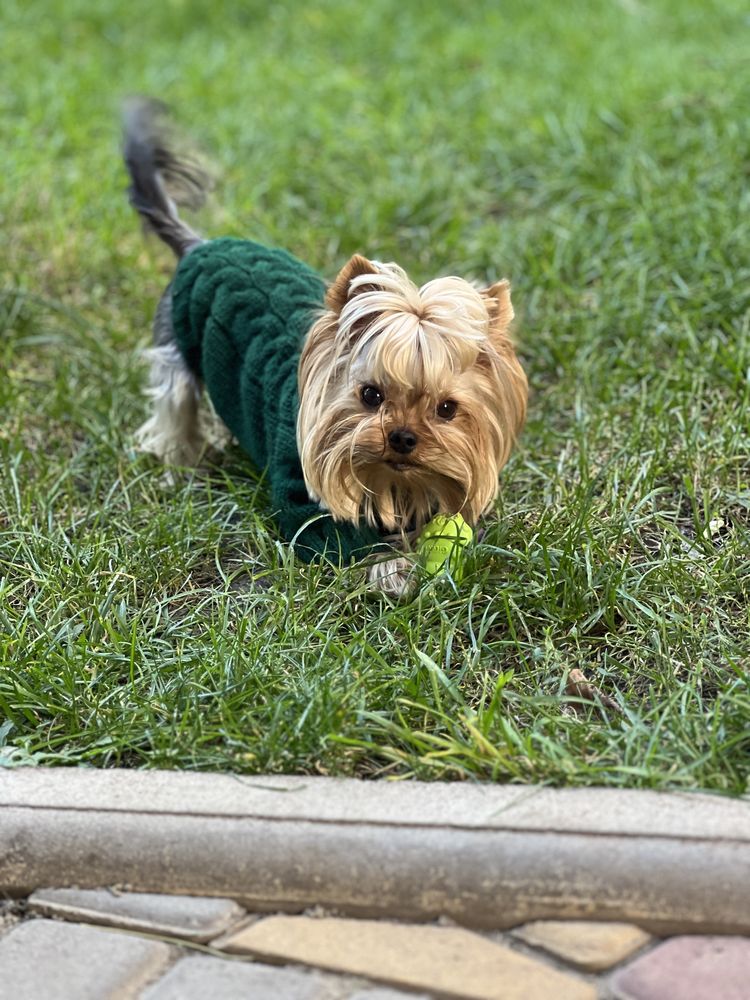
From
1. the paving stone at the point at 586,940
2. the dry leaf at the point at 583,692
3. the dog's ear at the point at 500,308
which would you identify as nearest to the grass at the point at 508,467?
the dry leaf at the point at 583,692

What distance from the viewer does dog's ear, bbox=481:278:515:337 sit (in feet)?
11.6

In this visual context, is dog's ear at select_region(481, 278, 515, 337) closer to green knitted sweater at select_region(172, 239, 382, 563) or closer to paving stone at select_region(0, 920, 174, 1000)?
green knitted sweater at select_region(172, 239, 382, 563)

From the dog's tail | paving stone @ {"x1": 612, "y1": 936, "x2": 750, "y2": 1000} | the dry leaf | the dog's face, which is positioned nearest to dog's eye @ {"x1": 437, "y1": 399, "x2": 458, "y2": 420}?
the dog's face

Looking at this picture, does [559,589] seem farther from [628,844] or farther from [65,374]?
[65,374]

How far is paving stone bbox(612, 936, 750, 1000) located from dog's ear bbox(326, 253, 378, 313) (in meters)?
1.83

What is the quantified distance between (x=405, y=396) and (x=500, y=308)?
0.41 metres

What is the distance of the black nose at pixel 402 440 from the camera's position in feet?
11.0

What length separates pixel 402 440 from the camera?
3.37 metres

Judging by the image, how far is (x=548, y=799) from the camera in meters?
2.62

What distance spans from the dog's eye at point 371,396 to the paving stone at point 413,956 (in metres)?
1.37

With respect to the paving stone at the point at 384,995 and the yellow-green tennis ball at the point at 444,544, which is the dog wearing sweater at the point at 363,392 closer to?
the yellow-green tennis ball at the point at 444,544

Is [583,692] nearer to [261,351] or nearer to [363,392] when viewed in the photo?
[363,392]

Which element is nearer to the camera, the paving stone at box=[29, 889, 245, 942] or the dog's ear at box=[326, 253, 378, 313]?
the paving stone at box=[29, 889, 245, 942]

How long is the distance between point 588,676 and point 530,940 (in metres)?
0.85
